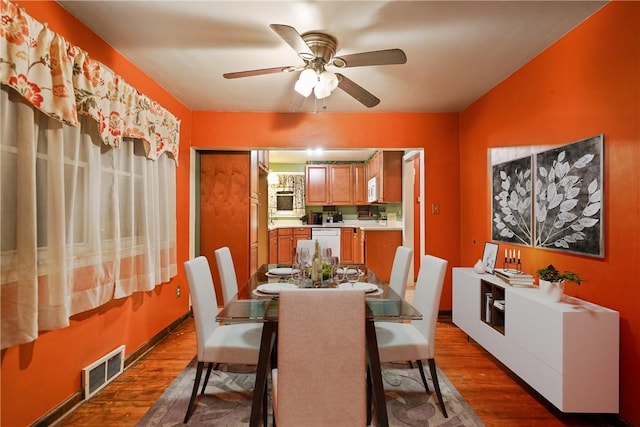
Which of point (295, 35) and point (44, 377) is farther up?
point (295, 35)

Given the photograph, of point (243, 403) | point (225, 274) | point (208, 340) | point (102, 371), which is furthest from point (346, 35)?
point (102, 371)

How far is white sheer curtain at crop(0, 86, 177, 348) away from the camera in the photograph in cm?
149

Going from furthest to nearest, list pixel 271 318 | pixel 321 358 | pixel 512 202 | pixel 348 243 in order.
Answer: pixel 348 243 < pixel 512 202 < pixel 271 318 < pixel 321 358

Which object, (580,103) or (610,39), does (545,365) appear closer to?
(580,103)

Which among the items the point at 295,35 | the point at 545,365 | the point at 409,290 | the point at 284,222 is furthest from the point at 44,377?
the point at 284,222

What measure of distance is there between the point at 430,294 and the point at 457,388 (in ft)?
2.62

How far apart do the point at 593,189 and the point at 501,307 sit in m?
1.00

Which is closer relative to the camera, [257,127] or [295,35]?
[295,35]

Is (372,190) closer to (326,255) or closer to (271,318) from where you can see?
(326,255)

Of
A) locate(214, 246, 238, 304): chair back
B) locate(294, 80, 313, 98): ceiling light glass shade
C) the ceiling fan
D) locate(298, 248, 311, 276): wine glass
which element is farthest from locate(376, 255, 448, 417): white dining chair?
locate(294, 80, 313, 98): ceiling light glass shade

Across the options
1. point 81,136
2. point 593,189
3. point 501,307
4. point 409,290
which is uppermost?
point 81,136

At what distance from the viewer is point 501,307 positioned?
7.80ft

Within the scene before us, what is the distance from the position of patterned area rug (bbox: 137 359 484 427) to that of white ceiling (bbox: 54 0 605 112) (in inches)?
91.6

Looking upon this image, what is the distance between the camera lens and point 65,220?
1.79 metres
